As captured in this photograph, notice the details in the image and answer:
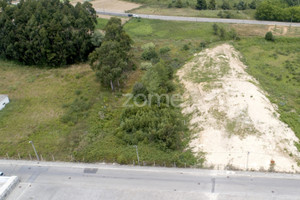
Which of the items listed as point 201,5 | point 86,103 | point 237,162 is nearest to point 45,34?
point 86,103

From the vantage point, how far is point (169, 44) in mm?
80375

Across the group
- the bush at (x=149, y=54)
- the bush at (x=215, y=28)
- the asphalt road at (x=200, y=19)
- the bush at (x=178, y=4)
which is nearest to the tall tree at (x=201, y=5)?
the bush at (x=178, y=4)

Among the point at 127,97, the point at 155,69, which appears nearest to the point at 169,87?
the point at 155,69

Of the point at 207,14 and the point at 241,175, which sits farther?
the point at 207,14

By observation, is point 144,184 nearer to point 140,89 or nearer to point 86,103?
point 140,89

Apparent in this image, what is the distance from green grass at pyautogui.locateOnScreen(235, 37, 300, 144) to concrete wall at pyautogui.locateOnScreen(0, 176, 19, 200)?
4123cm

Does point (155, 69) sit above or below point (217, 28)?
below

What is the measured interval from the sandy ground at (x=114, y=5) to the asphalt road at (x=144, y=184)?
9271 centimetres

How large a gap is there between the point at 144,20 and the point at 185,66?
1744 inches

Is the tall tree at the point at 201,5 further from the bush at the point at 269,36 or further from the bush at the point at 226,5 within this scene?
the bush at the point at 269,36

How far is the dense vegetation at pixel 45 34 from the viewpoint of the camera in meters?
66.8

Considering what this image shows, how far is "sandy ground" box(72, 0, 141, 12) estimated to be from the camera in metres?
117

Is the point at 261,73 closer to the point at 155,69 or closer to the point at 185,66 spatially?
the point at 185,66

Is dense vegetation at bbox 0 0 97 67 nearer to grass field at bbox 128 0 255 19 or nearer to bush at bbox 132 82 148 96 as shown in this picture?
bush at bbox 132 82 148 96
